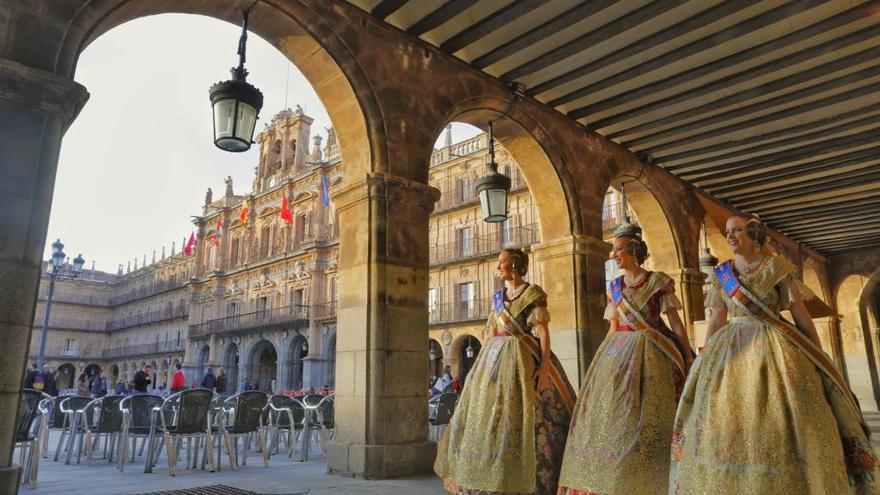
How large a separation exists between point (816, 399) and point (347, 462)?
9.88ft

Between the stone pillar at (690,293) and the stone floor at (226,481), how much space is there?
17.9 ft

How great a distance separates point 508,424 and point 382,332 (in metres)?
1.47

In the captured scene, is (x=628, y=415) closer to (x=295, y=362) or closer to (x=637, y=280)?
(x=637, y=280)

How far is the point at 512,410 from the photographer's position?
3.33m

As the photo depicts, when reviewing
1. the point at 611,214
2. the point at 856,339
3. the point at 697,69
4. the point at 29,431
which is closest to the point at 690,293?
the point at 697,69

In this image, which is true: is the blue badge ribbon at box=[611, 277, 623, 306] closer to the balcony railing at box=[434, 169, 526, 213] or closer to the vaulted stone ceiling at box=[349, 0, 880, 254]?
the vaulted stone ceiling at box=[349, 0, 880, 254]

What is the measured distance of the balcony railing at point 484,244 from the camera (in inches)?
830

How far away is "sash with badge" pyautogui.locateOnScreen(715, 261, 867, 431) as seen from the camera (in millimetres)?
2508

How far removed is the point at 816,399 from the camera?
7.95ft

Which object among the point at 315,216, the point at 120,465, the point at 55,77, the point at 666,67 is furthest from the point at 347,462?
the point at 315,216

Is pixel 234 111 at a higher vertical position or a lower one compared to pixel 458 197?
lower

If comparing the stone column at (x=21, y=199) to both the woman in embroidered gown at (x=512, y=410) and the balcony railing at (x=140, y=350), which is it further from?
the balcony railing at (x=140, y=350)

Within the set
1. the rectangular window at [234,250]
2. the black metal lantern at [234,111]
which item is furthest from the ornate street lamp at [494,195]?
the rectangular window at [234,250]

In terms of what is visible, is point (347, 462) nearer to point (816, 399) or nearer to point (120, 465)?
point (120, 465)
